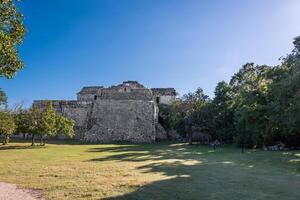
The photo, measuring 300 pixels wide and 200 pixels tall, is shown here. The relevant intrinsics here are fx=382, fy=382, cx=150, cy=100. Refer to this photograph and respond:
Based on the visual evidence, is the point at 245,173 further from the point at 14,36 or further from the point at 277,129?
the point at 277,129

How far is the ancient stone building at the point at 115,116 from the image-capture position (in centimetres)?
4912

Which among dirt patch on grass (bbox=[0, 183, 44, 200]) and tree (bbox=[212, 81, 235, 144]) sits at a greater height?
tree (bbox=[212, 81, 235, 144])

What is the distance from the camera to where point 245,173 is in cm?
1712

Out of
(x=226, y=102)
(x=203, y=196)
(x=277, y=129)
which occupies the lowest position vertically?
(x=203, y=196)

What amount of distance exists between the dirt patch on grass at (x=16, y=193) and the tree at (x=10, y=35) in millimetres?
3724

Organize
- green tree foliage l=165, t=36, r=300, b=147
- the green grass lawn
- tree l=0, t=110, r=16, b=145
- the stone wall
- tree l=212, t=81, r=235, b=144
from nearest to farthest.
Result: the green grass lawn, green tree foliage l=165, t=36, r=300, b=147, tree l=0, t=110, r=16, b=145, tree l=212, t=81, r=235, b=144, the stone wall

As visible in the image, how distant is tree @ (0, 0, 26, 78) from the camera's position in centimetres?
1208

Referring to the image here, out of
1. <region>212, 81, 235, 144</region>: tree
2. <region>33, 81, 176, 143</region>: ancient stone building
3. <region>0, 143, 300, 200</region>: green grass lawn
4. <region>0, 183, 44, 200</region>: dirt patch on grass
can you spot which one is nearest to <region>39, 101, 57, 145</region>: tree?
<region>33, 81, 176, 143</region>: ancient stone building

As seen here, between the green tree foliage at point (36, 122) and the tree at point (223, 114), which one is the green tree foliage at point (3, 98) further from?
the tree at point (223, 114)

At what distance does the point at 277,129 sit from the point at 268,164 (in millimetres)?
14786

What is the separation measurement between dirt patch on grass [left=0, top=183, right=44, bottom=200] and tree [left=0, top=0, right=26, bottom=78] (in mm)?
3724

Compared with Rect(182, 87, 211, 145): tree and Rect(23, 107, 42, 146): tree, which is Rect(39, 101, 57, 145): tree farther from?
Rect(182, 87, 211, 145): tree

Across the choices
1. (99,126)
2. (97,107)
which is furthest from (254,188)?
(97,107)

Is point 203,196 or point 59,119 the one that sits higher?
point 59,119
